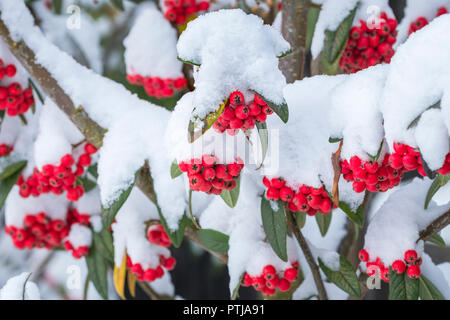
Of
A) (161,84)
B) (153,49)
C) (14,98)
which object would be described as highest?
(153,49)

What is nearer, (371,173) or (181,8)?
(371,173)

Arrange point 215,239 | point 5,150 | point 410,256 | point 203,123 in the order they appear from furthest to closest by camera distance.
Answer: point 5,150 → point 215,239 → point 410,256 → point 203,123

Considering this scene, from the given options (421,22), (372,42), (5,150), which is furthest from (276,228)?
(5,150)

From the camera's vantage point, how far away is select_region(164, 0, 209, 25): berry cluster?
1.51 meters

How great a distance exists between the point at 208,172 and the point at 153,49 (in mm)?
971

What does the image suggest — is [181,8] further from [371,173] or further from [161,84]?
[371,173]

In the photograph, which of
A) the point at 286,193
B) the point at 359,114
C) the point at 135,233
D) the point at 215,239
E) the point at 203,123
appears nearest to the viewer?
the point at 203,123

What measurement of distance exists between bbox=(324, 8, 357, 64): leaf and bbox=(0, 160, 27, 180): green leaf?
35.6 inches

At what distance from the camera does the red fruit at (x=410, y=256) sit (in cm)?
96

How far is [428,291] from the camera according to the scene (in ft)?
3.29

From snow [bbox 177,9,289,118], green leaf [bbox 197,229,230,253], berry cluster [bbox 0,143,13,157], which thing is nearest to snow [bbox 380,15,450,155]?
snow [bbox 177,9,289,118]

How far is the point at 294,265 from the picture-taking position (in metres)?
1.07

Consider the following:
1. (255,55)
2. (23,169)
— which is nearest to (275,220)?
(255,55)

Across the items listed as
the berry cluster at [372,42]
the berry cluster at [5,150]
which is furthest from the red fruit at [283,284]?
the berry cluster at [5,150]
